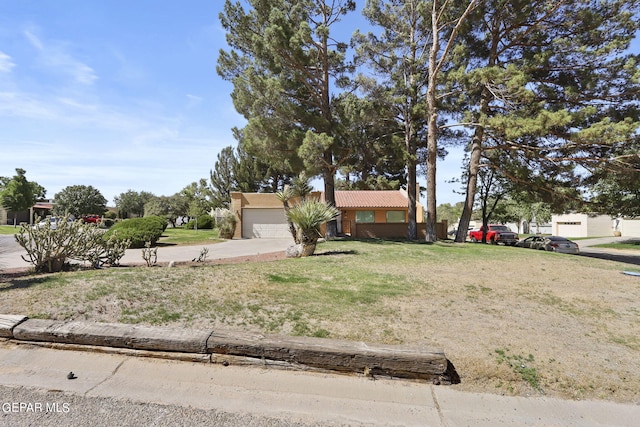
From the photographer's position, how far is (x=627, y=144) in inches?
661

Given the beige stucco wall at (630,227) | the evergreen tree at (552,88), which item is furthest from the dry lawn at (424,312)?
the beige stucco wall at (630,227)

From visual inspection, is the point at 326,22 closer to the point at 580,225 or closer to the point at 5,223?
the point at 580,225

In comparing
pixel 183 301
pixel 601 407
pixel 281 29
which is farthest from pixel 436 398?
pixel 281 29

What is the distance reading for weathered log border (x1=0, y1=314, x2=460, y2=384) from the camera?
12.3 ft

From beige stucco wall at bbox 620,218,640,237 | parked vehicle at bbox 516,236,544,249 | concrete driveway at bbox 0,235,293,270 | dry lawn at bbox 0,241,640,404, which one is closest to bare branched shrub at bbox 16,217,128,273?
dry lawn at bbox 0,241,640,404

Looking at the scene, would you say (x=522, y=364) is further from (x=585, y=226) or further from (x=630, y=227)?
(x=630, y=227)

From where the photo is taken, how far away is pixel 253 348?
3.92 m

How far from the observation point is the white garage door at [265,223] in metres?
27.3

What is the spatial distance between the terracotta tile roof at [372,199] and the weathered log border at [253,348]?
23.6m

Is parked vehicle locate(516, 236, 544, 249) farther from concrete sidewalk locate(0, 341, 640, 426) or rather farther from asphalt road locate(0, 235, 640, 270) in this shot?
concrete sidewalk locate(0, 341, 640, 426)

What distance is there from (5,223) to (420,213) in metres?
56.9

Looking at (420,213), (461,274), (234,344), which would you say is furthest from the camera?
(420,213)

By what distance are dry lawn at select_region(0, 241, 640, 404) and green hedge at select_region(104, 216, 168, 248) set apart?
11.8 meters

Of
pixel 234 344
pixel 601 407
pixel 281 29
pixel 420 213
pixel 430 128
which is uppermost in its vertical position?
pixel 281 29
